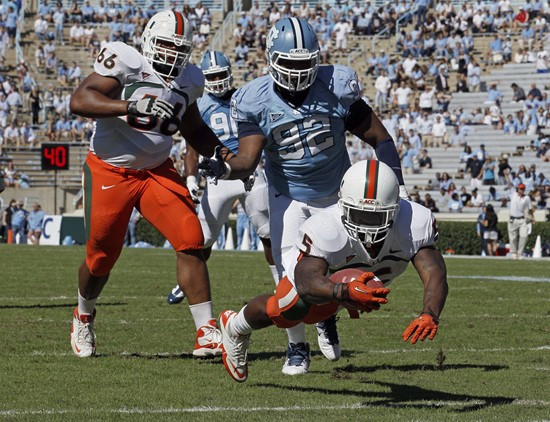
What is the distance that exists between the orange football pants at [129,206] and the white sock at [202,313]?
1.08 feet

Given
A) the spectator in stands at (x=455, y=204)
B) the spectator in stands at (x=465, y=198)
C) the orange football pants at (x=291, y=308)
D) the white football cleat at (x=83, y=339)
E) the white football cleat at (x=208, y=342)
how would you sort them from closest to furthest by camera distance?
the orange football pants at (x=291, y=308)
the white football cleat at (x=208, y=342)
the white football cleat at (x=83, y=339)
the spectator in stands at (x=455, y=204)
the spectator in stands at (x=465, y=198)

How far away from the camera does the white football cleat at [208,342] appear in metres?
6.56

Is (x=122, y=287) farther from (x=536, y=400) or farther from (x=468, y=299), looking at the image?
(x=536, y=400)

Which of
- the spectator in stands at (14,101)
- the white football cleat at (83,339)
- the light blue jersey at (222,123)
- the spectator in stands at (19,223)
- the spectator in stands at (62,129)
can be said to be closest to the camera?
the white football cleat at (83,339)

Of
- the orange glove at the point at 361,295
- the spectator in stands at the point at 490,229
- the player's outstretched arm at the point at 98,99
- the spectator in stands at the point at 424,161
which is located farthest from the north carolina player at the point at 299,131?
the spectator in stands at the point at 424,161

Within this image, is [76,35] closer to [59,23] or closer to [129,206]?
[59,23]

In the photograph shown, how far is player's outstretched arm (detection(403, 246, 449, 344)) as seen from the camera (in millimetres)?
4910

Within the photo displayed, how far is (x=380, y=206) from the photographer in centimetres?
518

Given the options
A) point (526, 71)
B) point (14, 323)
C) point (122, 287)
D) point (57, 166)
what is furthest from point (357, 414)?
point (526, 71)

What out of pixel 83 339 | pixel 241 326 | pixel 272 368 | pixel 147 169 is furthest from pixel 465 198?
pixel 241 326

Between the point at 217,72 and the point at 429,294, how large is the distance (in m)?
4.38

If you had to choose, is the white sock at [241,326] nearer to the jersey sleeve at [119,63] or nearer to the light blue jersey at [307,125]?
the light blue jersey at [307,125]

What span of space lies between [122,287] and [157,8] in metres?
26.9

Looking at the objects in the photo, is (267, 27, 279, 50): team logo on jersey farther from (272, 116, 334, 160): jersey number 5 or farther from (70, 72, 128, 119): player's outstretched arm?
(70, 72, 128, 119): player's outstretched arm
